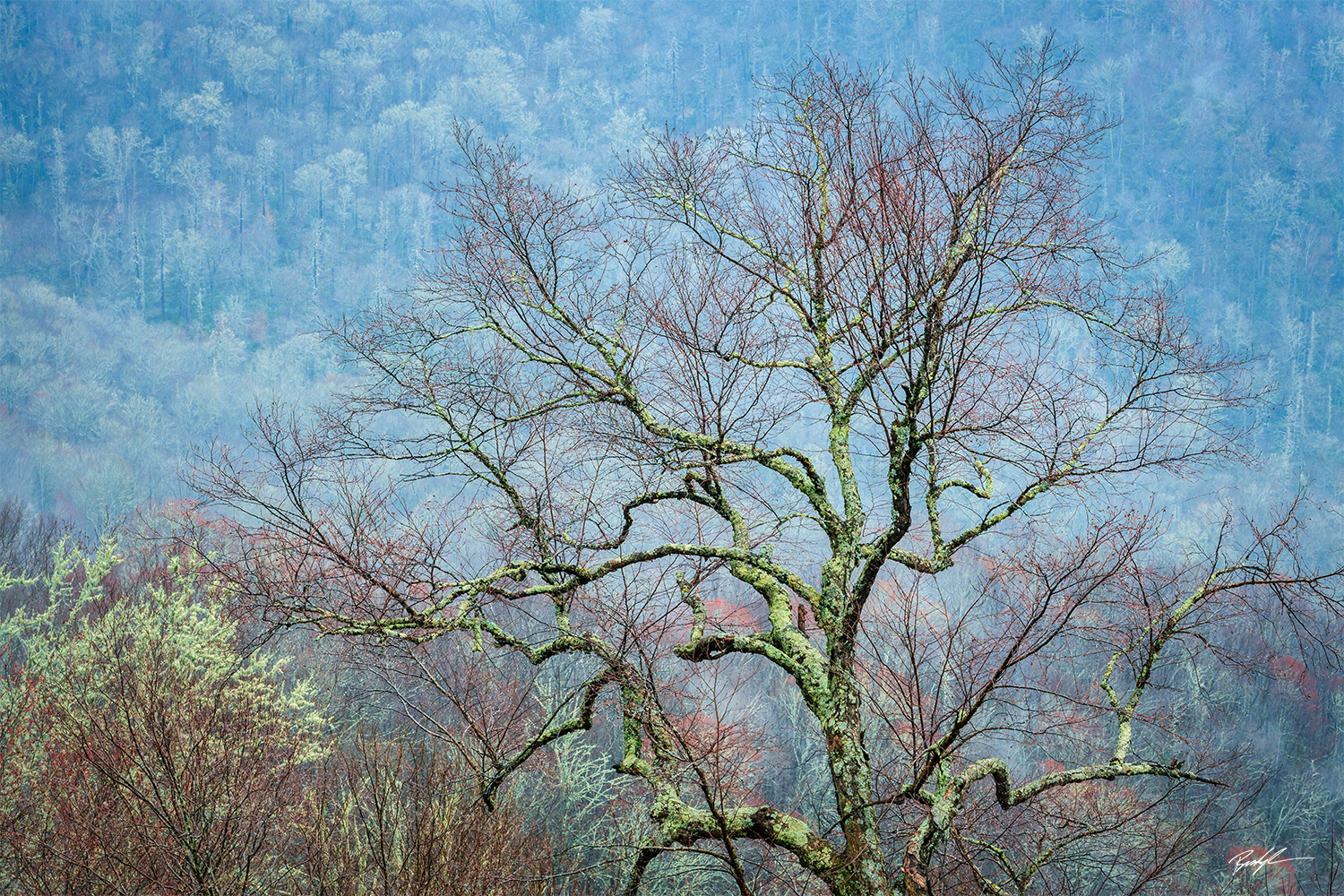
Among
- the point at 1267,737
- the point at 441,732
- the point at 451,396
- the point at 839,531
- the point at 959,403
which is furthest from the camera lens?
the point at 1267,737

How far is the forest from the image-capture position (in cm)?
639

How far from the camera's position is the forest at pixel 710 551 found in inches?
251

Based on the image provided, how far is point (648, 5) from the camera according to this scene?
387 feet

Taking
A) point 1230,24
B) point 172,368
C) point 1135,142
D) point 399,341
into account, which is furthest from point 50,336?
point 1230,24

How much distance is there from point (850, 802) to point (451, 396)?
4.50 metres

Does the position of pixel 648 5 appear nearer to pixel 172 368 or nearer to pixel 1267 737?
pixel 172 368

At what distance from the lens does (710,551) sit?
709cm
